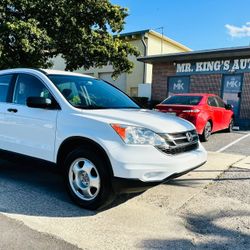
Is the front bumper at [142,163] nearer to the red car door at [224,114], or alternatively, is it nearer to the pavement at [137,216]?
the pavement at [137,216]

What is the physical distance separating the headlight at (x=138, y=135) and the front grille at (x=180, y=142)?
9 cm

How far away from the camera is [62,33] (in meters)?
18.5

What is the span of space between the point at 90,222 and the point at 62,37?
15737mm

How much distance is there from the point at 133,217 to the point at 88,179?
0.74 m

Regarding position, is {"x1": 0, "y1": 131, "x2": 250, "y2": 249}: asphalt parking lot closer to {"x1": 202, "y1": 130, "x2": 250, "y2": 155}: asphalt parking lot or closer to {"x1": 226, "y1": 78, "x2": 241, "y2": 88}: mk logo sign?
{"x1": 202, "y1": 130, "x2": 250, "y2": 155}: asphalt parking lot

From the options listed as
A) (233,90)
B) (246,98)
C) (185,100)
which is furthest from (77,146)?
(233,90)

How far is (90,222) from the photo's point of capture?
4.07 m

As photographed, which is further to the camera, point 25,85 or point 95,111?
point 25,85

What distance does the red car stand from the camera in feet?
32.6

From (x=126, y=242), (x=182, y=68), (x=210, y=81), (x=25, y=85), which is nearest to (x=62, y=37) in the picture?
(x=182, y=68)

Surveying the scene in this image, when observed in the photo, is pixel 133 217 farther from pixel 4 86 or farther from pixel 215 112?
pixel 215 112

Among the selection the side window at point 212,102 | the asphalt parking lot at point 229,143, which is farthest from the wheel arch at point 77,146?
the side window at point 212,102

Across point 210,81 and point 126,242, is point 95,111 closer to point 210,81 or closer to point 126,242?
point 126,242

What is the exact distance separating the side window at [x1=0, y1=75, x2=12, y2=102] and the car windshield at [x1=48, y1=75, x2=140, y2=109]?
3.09 feet
